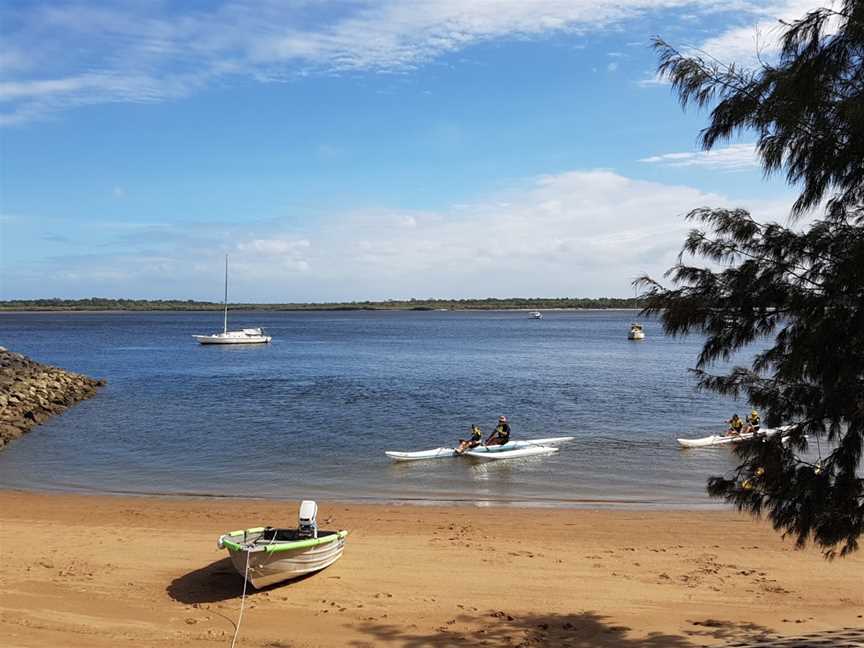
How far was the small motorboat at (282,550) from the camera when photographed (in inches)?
416

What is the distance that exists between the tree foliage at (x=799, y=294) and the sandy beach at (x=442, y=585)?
3294 millimetres

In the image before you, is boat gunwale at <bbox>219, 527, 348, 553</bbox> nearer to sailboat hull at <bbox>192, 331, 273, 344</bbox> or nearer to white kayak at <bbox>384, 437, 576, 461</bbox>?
white kayak at <bbox>384, 437, 576, 461</bbox>

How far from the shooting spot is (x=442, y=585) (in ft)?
37.4

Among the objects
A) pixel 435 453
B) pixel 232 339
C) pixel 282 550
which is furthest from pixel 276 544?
pixel 232 339

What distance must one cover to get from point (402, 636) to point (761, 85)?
744 centimetres

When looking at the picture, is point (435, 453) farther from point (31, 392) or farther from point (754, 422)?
point (31, 392)

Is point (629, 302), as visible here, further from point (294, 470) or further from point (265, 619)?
point (294, 470)

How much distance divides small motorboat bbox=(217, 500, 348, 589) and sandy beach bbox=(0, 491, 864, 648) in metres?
0.26

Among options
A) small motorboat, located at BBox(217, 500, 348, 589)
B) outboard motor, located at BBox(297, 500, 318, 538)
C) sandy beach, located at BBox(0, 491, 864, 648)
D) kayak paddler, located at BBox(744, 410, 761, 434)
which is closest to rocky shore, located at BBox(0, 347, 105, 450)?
sandy beach, located at BBox(0, 491, 864, 648)

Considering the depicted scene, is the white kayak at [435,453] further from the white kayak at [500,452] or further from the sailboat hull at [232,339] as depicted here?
the sailboat hull at [232,339]

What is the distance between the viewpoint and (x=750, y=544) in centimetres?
1393

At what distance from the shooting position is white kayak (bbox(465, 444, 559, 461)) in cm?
2248

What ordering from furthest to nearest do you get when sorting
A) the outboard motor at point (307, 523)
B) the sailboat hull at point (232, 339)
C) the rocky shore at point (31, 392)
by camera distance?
the sailboat hull at point (232, 339)
the rocky shore at point (31, 392)
the outboard motor at point (307, 523)

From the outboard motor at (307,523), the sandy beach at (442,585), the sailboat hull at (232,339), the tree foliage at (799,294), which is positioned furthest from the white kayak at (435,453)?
the sailboat hull at (232,339)
